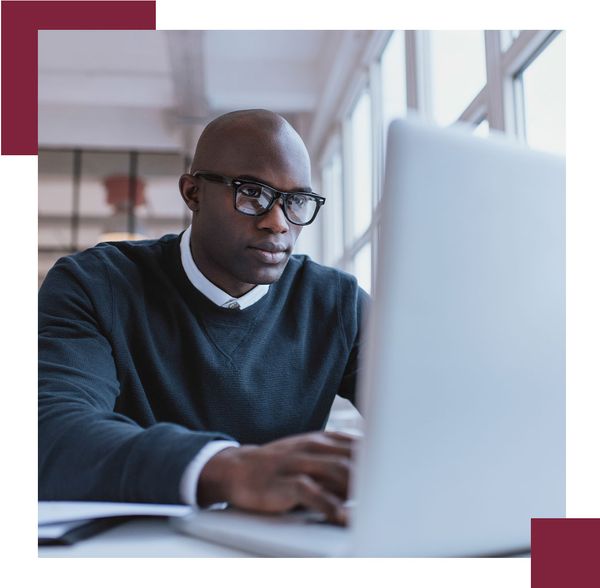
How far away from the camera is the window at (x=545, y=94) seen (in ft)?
5.09

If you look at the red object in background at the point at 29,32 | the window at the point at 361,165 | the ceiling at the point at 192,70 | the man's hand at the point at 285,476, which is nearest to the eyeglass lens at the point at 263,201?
the red object in background at the point at 29,32

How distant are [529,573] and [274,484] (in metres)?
0.27

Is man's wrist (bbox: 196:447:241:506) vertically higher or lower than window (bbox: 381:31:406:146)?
lower

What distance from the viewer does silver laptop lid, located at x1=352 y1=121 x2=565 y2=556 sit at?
1.45 feet

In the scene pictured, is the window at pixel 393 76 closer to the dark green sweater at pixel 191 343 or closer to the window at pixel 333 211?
the window at pixel 333 211

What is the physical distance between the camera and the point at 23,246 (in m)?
0.89

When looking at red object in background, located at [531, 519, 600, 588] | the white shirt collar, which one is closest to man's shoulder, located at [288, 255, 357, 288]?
the white shirt collar

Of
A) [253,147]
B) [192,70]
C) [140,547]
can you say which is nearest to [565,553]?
[140,547]

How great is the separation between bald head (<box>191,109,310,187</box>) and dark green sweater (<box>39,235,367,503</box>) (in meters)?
0.20

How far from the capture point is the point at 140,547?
1.77 ft

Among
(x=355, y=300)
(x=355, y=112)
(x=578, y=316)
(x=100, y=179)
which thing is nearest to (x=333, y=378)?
(x=355, y=300)

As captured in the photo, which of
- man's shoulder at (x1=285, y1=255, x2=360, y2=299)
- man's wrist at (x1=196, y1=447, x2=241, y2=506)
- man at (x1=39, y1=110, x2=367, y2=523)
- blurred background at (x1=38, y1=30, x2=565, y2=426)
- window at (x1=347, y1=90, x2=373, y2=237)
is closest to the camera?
man's wrist at (x1=196, y1=447, x2=241, y2=506)

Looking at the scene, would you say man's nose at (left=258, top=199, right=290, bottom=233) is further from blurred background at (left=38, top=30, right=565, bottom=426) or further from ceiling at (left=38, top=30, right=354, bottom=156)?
ceiling at (left=38, top=30, right=354, bottom=156)

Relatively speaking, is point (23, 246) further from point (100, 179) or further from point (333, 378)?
point (100, 179)
